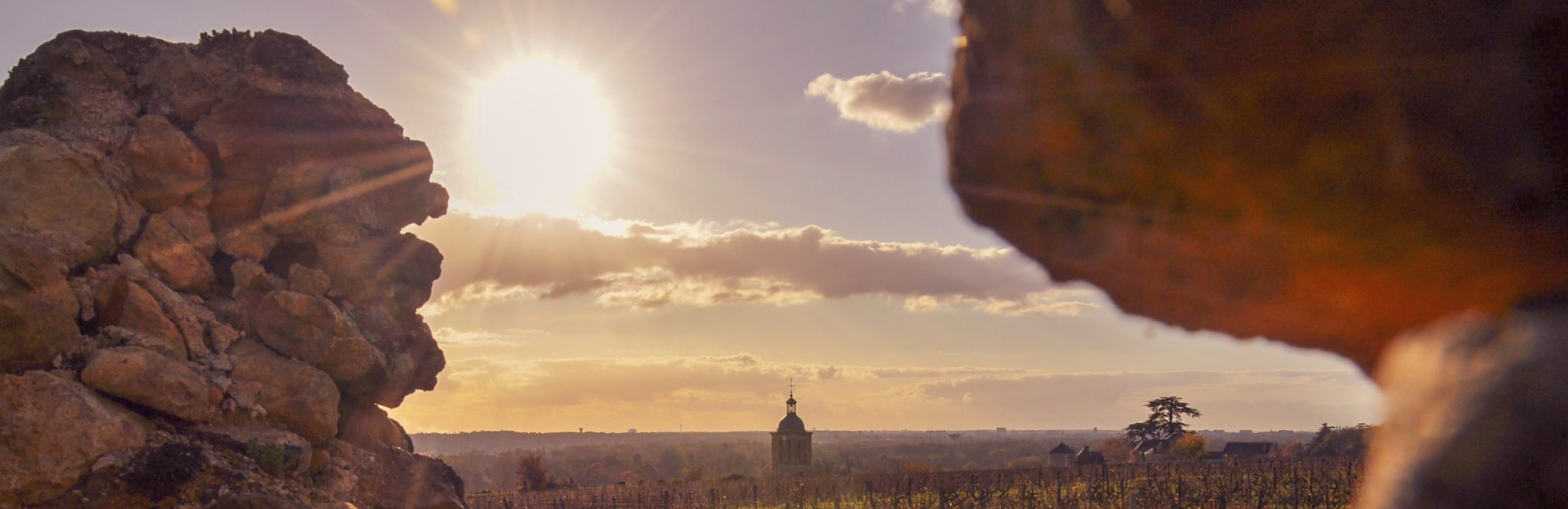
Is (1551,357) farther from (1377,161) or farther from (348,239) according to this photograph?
(348,239)

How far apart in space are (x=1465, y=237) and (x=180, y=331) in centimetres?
2439

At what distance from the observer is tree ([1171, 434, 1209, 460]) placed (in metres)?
76.2

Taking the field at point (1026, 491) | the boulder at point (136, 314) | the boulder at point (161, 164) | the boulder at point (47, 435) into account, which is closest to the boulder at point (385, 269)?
the boulder at point (161, 164)

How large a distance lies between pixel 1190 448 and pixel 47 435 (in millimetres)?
77044

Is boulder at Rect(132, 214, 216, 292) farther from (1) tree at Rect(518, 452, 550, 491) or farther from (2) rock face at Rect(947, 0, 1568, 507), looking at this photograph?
(1) tree at Rect(518, 452, 550, 491)

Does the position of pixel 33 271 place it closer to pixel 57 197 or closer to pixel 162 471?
pixel 57 197

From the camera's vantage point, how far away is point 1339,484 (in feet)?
124

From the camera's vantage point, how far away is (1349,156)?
1692 mm

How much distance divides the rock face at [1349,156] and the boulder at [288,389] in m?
23.9

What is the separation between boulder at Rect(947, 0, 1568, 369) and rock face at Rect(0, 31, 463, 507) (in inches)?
789

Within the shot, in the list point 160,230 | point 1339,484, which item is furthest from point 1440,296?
point 1339,484

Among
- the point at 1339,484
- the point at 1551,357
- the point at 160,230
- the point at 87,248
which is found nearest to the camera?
the point at 1551,357

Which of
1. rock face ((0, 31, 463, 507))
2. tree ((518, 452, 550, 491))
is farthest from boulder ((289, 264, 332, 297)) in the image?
tree ((518, 452, 550, 491))

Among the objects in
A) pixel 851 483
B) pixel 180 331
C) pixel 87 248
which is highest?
pixel 87 248
